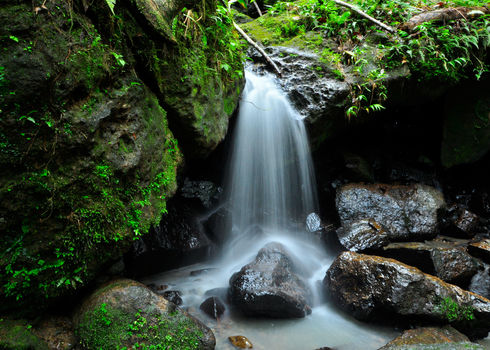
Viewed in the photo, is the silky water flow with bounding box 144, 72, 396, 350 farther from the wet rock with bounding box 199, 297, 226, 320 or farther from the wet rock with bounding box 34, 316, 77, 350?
the wet rock with bounding box 34, 316, 77, 350

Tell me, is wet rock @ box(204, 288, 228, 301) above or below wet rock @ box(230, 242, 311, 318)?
below

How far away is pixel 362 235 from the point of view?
510 cm

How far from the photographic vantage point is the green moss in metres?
2.42

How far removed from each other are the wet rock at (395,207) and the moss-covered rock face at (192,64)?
3334mm

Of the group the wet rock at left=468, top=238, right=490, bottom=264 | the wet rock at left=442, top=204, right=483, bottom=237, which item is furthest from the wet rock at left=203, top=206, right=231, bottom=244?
the wet rock at left=442, top=204, right=483, bottom=237

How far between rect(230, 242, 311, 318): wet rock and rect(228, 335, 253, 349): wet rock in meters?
0.44

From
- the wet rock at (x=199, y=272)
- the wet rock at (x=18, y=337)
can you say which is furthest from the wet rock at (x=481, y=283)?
the wet rock at (x=18, y=337)

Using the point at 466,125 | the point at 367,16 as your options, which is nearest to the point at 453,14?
the point at 367,16

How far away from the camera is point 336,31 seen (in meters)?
6.30

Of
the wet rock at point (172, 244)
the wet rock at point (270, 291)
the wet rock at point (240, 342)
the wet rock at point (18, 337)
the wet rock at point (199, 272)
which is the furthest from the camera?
the wet rock at point (199, 272)

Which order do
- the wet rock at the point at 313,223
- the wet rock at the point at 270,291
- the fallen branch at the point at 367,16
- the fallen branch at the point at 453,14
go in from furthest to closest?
the wet rock at the point at 313,223
the fallen branch at the point at 367,16
the fallen branch at the point at 453,14
the wet rock at the point at 270,291

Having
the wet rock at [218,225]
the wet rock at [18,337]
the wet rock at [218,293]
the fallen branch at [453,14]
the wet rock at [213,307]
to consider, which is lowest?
the wet rock at [218,293]

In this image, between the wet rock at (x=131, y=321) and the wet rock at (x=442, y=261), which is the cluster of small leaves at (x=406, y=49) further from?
the wet rock at (x=131, y=321)

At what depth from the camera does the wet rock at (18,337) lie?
2002 mm
